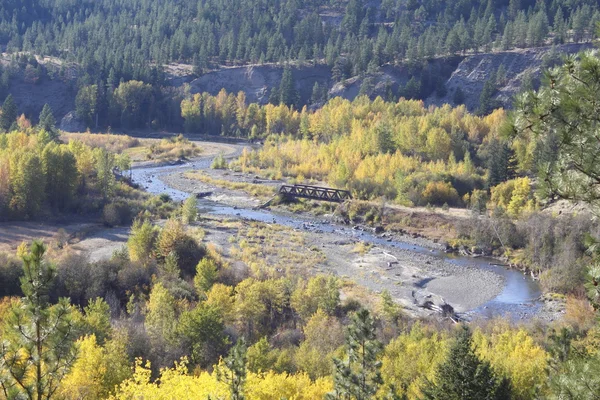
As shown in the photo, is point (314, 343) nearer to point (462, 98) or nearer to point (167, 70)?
point (462, 98)

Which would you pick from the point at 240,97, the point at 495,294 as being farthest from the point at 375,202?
the point at 240,97

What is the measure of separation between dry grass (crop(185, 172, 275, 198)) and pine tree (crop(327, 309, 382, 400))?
66.1 m

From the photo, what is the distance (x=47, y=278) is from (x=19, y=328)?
878 millimetres

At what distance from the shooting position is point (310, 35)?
574ft

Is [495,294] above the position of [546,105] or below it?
below

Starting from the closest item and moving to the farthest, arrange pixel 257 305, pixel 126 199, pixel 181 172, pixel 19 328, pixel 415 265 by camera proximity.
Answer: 1. pixel 19 328
2. pixel 257 305
3. pixel 415 265
4. pixel 126 199
5. pixel 181 172

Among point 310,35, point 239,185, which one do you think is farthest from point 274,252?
point 310,35

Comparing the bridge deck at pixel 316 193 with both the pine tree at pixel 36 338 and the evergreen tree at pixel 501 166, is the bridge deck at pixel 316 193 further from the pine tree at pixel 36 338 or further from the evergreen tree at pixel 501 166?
the pine tree at pixel 36 338

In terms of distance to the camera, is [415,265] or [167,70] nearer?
[415,265]

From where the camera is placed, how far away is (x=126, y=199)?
69125 mm

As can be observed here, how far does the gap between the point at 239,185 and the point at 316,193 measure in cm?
1285

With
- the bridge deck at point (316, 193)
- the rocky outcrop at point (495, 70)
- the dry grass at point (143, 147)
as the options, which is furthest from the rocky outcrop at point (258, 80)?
the bridge deck at point (316, 193)

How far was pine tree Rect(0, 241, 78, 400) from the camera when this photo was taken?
938cm

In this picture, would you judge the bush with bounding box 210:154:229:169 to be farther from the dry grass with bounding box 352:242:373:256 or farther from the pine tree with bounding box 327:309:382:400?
the pine tree with bounding box 327:309:382:400
